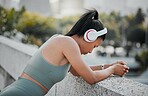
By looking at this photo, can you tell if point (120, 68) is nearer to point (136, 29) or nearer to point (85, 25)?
point (85, 25)

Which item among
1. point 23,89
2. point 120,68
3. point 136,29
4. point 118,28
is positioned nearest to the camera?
point 23,89

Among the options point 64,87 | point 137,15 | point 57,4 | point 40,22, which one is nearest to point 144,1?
point 137,15

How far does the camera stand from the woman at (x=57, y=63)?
203 centimetres

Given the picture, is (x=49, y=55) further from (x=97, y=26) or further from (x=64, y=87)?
(x=64, y=87)

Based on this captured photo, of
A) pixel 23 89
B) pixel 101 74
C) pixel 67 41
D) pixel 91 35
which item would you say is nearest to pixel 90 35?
pixel 91 35

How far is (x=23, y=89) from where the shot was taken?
2.00 metres

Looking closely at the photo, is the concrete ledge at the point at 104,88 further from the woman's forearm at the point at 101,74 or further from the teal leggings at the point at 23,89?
the teal leggings at the point at 23,89

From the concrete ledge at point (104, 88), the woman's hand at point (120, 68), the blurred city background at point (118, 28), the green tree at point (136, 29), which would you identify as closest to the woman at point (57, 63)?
the concrete ledge at point (104, 88)

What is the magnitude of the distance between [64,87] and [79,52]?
2.30 feet

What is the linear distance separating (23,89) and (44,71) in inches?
6.2

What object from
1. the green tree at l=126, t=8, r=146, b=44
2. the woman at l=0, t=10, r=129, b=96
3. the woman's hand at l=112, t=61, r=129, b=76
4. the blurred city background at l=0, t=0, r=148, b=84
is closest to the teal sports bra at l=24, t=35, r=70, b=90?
the woman at l=0, t=10, r=129, b=96

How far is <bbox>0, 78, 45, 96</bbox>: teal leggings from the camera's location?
1.97 m

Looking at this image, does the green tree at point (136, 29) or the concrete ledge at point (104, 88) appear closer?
the concrete ledge at point (104, 88)

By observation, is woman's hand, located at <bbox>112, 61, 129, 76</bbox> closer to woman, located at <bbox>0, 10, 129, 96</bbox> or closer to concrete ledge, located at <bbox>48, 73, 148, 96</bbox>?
concrete ledge, located at <bbox>48, 73, 148, 96</bbox>
